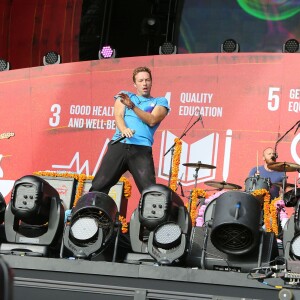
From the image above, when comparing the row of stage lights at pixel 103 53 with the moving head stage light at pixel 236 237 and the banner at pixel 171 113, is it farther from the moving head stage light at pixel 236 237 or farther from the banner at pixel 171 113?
the moving head stage light at pixel 236 237

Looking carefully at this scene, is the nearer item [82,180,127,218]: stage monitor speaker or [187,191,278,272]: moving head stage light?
[187,191,278,272]: moving head stage light

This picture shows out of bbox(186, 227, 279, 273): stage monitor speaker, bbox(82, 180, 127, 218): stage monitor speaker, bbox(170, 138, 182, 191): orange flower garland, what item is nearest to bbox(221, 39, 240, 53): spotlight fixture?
bbox(170, 138, 182, 191): orange flower garland

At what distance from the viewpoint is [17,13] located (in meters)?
12.2

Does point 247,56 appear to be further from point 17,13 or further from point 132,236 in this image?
point 132,236

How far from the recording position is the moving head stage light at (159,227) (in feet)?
18.8

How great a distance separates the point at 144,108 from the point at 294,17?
5.21 metres

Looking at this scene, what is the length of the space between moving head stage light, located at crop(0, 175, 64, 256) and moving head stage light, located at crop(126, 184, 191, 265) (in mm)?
511

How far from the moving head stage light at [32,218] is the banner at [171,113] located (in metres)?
4.31

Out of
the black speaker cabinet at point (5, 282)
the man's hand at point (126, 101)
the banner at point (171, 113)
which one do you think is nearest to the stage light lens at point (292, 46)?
the banner at point (171, 113)

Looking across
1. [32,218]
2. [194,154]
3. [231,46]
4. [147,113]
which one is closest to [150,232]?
[32,218]

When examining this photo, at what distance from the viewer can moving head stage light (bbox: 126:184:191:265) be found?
5.72 metres

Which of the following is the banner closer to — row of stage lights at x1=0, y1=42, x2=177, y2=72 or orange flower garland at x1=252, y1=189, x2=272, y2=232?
row of stage lights at x1=0, y1=42, x2=177, y2=72

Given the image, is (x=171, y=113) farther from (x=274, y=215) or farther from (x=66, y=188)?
(x=274, y=215)

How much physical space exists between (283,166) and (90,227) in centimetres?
391
